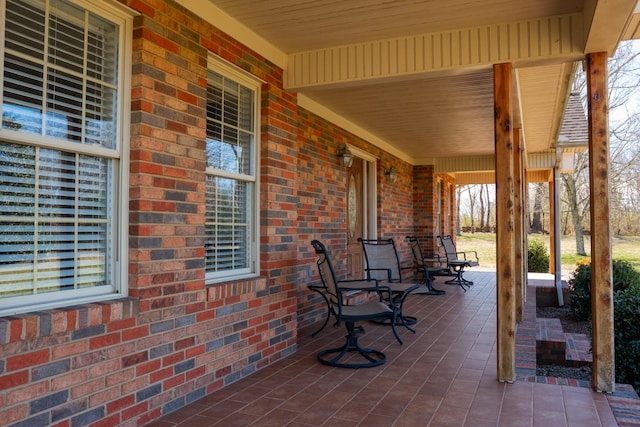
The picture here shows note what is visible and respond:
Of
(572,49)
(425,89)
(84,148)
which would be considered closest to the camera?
(84,148)

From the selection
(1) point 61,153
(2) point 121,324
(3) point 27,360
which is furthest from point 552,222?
(3) point 27,360

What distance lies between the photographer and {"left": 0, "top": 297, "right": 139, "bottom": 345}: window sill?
2018 millimetres

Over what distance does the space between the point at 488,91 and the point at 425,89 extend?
2.28ft

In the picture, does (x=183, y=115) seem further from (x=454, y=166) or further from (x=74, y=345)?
(x=454, y=166)

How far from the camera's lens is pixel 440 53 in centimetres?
370

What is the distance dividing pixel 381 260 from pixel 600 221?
110 inches

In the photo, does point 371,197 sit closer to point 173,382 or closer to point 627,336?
point 627,336

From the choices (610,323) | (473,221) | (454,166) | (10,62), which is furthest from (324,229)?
(473,221)

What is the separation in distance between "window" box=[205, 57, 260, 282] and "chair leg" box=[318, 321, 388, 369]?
3.08 ft

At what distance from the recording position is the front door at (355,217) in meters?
7.18

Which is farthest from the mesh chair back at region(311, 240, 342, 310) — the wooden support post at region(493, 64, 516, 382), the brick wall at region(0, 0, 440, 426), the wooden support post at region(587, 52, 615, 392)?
the wooden support post at region(587, 52, 615, 392)

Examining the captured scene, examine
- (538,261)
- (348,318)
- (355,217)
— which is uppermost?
(355,217)

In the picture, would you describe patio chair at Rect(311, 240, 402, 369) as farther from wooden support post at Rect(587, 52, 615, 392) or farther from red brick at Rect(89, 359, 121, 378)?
A: red brick at Rect(89, 359, 121, 378)

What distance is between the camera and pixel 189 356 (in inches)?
120
